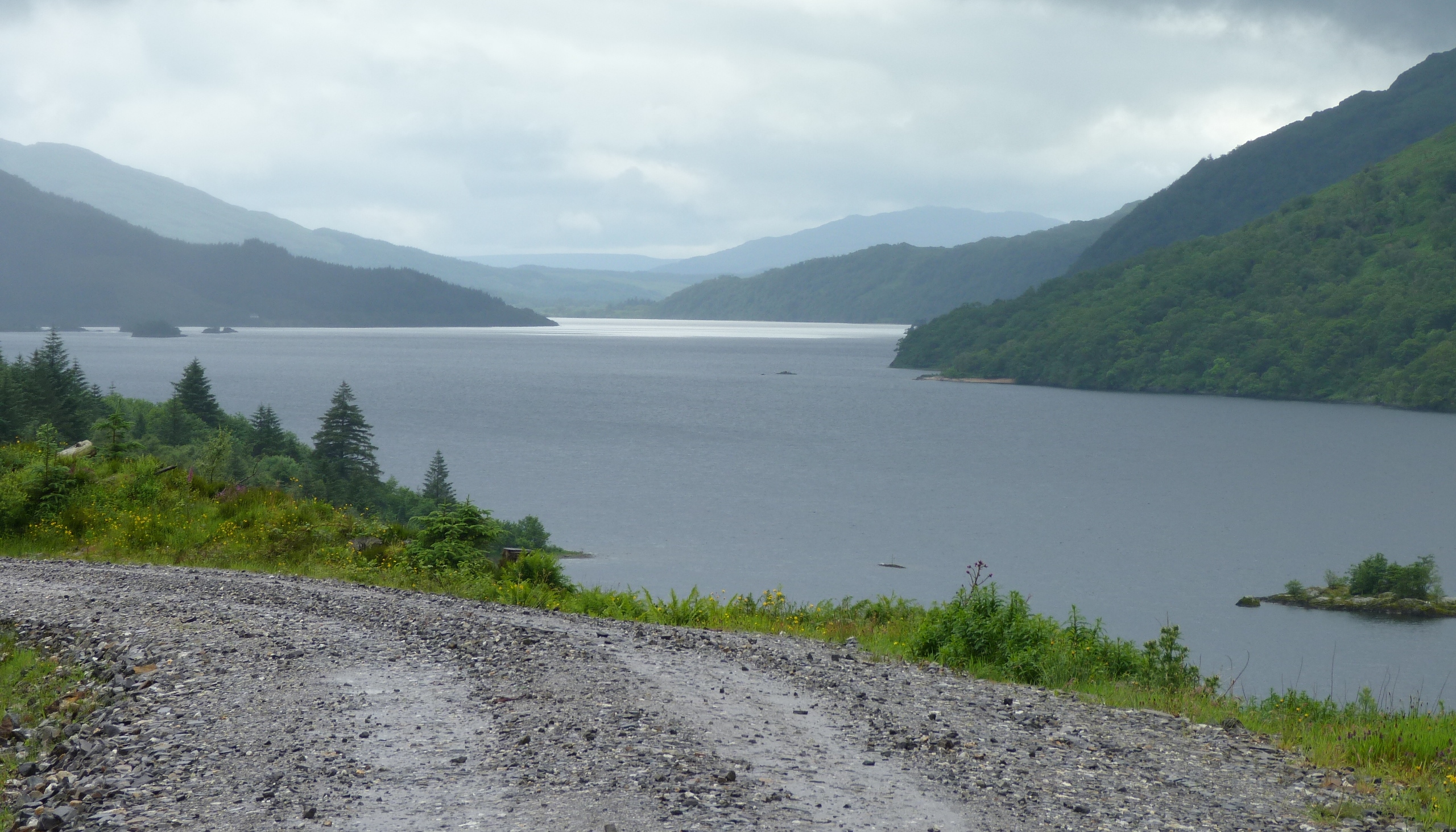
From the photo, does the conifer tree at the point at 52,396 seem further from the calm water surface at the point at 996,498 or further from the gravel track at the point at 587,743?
the gravel track at the point at 587,743

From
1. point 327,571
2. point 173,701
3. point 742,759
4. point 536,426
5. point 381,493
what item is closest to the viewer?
point 742,759

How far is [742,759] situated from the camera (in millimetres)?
8016

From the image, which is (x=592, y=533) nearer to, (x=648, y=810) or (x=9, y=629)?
(x=9, y=629)

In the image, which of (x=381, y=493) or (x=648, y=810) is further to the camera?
(x=381, y=493)

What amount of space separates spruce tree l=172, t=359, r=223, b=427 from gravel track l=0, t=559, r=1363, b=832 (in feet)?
258

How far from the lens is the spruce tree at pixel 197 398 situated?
273 feet

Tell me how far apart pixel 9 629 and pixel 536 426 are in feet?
408

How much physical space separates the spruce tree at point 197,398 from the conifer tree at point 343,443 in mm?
14348

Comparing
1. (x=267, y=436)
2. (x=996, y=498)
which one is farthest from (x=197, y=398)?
(x=996, y=498)

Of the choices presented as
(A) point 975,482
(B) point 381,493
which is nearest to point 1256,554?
(A) point 975,482

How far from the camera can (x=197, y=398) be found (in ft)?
278

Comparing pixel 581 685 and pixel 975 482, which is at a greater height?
pixel 581 685

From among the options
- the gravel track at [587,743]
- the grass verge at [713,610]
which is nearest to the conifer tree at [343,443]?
the grass verge at [713,610]

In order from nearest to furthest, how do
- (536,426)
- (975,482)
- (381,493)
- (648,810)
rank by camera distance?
(648,810), (381,493), (975,482), (536,426)
